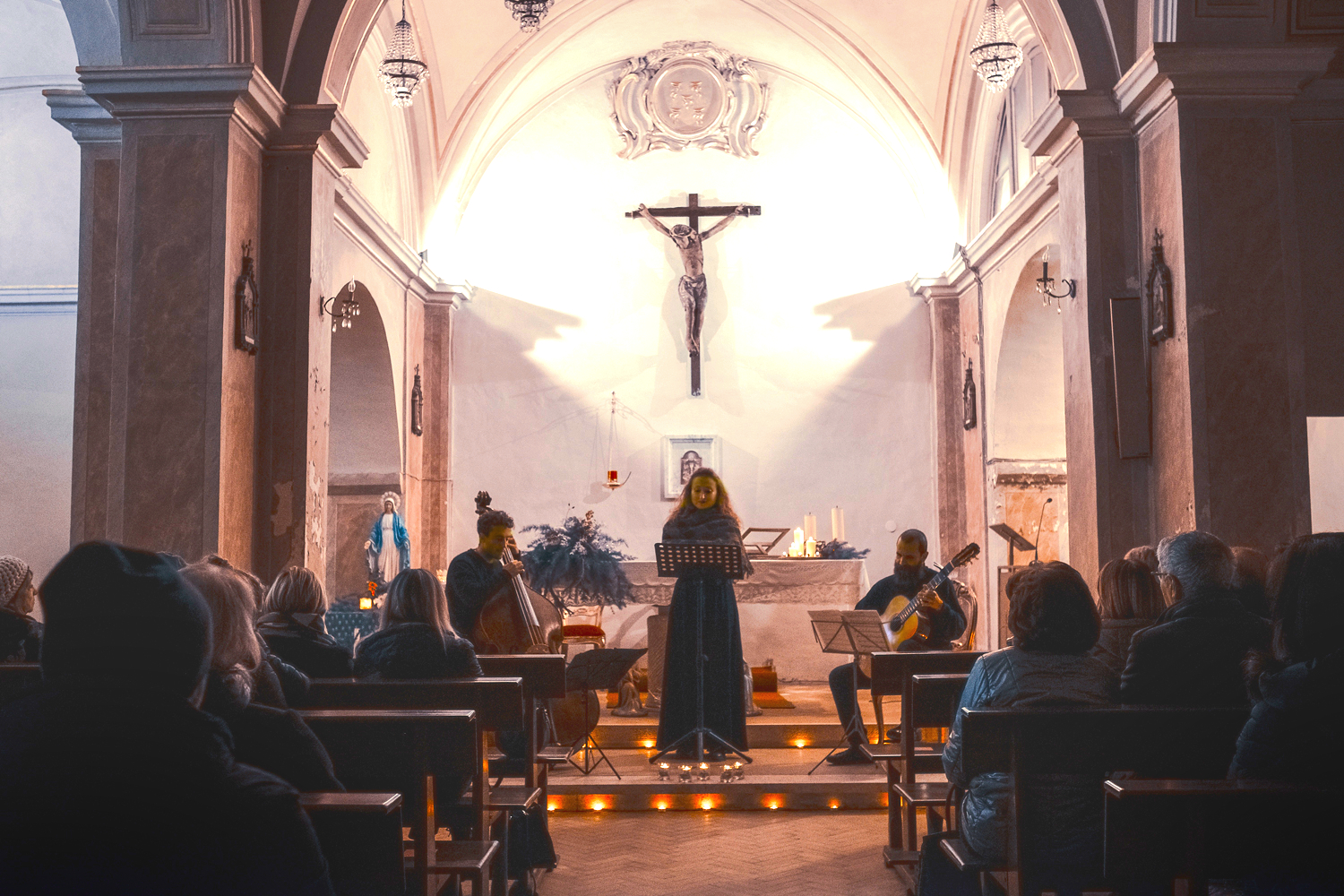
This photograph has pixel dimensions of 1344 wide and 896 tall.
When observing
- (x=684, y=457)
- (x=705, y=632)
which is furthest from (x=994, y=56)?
(x=684, y=457)

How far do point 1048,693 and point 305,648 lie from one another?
8.55 ft

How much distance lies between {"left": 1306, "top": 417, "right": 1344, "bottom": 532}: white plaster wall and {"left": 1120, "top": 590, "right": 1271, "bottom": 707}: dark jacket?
21.4 feet

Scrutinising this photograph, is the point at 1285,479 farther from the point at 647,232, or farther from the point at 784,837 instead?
the point at 647,232

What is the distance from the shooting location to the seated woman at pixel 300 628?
4270 millimetres

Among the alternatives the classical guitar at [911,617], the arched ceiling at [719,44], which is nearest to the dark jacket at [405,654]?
the classical guitar at [911,617]

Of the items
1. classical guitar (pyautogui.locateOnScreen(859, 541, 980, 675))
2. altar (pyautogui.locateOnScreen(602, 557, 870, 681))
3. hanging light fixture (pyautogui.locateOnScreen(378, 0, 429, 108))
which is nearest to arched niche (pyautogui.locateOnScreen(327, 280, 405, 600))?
altar (pyautogui.locateOnScreen(602, 557, 870, 681))

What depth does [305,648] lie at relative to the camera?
4309 mm

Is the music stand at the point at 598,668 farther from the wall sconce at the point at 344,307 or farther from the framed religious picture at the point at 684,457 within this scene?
the framed religious picture at the point at 684,457

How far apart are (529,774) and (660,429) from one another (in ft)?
27.7

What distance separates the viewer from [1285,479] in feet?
19.6

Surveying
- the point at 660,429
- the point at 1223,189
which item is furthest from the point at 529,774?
the point at 660,429

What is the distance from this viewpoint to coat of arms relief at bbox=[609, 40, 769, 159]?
1310 centimetres

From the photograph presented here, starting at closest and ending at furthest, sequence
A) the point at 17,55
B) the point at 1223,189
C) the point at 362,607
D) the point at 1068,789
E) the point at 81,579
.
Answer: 1. the point at 81,579
2. the point at 1068,789
3. the point at 1223,189
4. the point at 362,607
5. the point at 17,55

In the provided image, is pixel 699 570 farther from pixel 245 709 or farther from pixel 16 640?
pixel 245 709
